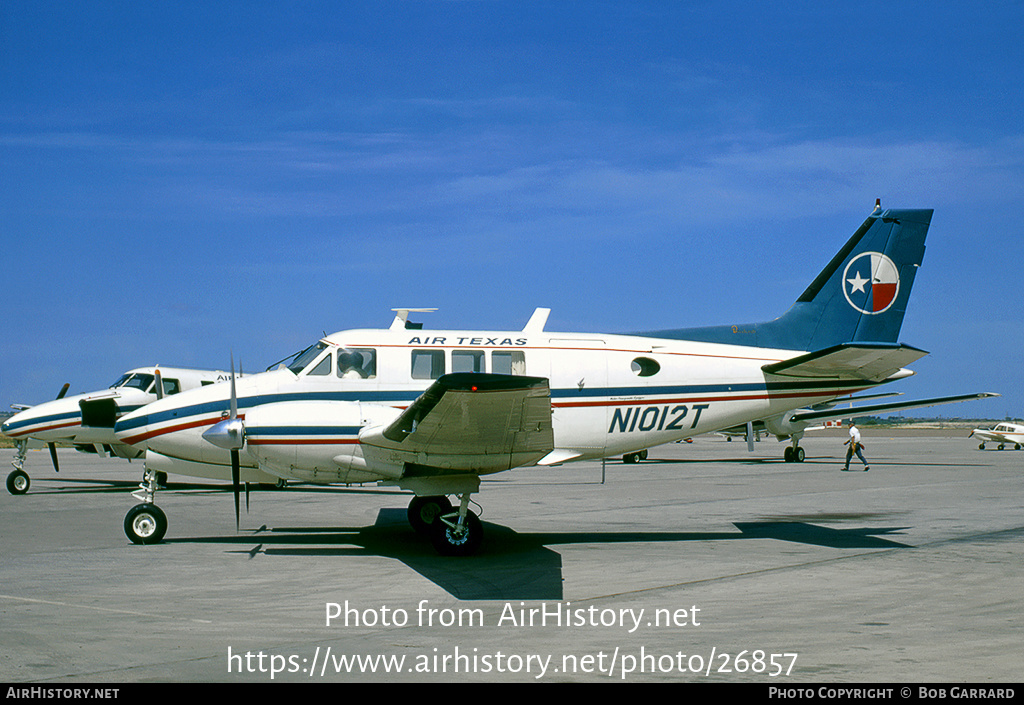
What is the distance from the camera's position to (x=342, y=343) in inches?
464

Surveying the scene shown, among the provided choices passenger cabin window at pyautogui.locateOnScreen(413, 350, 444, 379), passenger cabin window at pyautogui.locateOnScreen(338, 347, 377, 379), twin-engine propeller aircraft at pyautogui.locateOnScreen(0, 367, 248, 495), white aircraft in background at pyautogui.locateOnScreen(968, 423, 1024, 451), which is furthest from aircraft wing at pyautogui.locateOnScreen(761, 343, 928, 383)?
white aircraft in background at pyautogui.locateOnScreen(968, 423, 1024, 451)

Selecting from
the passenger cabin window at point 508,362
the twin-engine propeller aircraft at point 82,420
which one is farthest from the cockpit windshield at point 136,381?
the passenger cabin window at point 508,362

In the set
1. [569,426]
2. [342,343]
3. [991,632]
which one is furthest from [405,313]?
[991,632]

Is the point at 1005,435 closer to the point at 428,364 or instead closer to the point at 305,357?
the point at 428,364

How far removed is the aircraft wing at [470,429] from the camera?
869cm

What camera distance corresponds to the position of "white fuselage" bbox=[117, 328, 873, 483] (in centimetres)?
1064

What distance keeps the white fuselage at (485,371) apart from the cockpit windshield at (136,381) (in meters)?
10.1

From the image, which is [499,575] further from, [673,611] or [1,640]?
[1,640]

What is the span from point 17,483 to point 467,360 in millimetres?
14412

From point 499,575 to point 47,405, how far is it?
1526cm

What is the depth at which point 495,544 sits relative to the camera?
38.7ft

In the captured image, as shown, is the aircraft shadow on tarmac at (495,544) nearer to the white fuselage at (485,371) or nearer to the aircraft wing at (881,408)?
the white fuselage at (485,371)

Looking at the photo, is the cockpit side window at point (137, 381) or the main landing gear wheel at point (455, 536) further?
the cockpit side window at point (137, 381)

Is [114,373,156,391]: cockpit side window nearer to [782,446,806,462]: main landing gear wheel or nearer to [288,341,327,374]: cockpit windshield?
[288,341,327,374]: cockpit windshield
